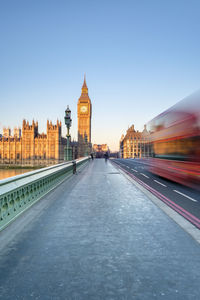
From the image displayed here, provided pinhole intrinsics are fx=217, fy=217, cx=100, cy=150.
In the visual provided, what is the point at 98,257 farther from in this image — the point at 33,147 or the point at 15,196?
the point at 33,147

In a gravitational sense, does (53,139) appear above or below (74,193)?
above

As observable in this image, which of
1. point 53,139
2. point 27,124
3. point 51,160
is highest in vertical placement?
point 27,124

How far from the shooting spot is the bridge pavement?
3.06 m

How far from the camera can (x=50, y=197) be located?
9.45 metres

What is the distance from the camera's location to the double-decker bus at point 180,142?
1038 cm

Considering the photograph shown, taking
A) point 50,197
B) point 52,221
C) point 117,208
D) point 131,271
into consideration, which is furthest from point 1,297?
point 50,197

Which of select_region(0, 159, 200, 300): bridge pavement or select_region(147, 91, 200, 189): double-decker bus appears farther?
select_region(147, 91, 200, 189): double-decker bus

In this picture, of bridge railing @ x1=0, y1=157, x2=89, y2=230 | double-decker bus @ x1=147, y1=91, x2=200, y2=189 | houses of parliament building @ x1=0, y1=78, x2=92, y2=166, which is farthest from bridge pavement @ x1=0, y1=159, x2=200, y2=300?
houses of parliament building @ x1=0, y1=78, x2=92, y2=166

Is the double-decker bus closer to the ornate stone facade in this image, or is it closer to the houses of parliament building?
the houses of parliament building

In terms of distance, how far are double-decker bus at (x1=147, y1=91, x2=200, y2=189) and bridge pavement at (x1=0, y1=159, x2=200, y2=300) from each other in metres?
4.78

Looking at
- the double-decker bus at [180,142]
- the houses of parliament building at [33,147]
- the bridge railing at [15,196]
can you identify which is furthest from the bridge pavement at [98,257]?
the houses of parliament building at [33,147]

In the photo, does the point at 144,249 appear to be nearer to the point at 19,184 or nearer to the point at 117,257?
the point at 117,257

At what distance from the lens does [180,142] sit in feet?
38.9

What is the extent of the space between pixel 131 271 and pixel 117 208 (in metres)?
4.06
